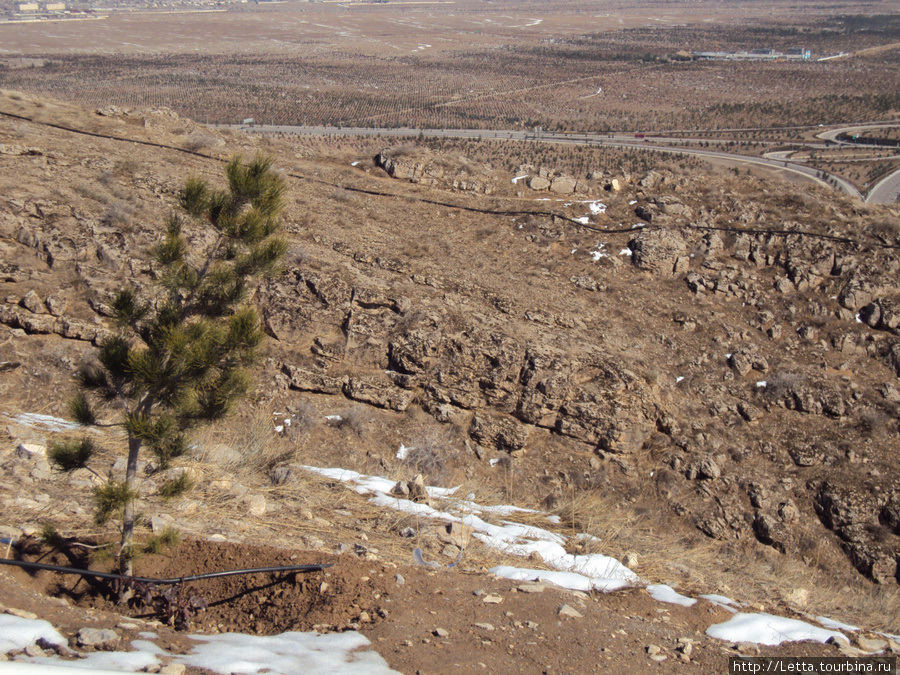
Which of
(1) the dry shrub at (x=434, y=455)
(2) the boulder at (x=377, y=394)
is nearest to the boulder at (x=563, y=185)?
(2) the boulder at (x=377, y=394)

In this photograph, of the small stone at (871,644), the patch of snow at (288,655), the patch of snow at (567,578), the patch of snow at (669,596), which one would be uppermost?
the patch of snow at (288,655)

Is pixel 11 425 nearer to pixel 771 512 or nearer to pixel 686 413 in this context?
pixel 686 413

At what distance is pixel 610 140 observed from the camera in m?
45.1

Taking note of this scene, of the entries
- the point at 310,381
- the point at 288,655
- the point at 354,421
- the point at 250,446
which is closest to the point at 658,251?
the point at 354,421

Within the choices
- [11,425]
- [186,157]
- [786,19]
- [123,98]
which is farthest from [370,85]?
[786,19]

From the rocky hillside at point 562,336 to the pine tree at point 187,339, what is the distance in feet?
15.6

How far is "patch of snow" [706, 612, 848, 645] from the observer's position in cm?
508

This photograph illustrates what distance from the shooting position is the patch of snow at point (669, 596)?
221 inches

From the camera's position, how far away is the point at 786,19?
14450 centimetres

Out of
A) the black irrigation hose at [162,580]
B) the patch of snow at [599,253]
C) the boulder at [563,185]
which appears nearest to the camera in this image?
the black irrigation hose at [162,580]

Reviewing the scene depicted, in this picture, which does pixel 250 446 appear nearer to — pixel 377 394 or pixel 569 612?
pixel 377 394

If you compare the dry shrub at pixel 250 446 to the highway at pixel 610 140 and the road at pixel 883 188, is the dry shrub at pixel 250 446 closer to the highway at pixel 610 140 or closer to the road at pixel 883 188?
the road at pixel 883 188

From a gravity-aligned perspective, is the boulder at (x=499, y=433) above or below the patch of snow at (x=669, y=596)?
below

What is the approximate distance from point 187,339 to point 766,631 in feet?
17.5
